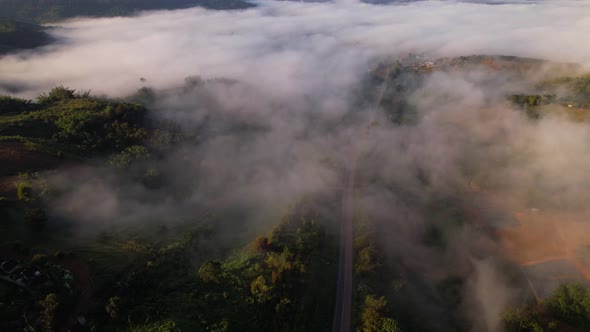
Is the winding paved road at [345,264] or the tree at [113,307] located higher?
the tree at [113,307]

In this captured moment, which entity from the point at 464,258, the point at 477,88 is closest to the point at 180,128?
the point at 464,258

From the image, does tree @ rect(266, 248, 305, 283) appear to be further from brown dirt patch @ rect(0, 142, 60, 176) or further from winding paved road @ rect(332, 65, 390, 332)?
brown dirt patch @ rect(0, 142, 60, 176)

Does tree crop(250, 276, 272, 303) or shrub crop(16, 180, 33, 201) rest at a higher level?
shrub crop(16, 180, 33, 201)

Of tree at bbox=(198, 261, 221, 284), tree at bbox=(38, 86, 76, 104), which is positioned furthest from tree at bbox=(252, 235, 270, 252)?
tree at bbox=(38, 86, 76, 104)

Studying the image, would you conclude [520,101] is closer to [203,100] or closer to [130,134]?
[203,100]

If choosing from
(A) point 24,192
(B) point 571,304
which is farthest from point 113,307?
(B) point 571,304

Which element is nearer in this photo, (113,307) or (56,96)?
Answer: (113,307)

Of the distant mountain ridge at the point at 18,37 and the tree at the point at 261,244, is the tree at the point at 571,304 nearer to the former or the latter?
the tree at the point at 261,244

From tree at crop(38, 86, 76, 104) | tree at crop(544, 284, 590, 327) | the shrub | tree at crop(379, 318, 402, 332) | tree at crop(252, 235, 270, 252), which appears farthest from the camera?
tree at crop(38, 86, 76, 104)

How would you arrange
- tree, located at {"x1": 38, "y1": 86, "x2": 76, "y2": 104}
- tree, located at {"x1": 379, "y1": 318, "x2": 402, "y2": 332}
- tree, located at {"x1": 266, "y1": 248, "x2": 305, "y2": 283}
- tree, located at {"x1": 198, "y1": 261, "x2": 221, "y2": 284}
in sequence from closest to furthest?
tree, located at {"x1": 379, "y1": 318, "x2": 402, "y2": 332}
tree, located at {"x1": 198, "y1": 261, "x2": 221, "y2": 284}
tree, located at {"x1": 266, "y1": 248, "x2": 305, "y2": 283}
tree, located at {"x1": 38, "y1": 86, "x2": 76, "y2": 104}

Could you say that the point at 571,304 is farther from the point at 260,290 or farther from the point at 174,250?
the point at 174,250

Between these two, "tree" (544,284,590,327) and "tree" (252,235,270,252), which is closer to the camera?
"tree" (544,284,590,327)

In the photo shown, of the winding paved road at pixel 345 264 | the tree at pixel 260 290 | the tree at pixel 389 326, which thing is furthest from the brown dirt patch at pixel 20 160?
the tree at pixel 389 326
